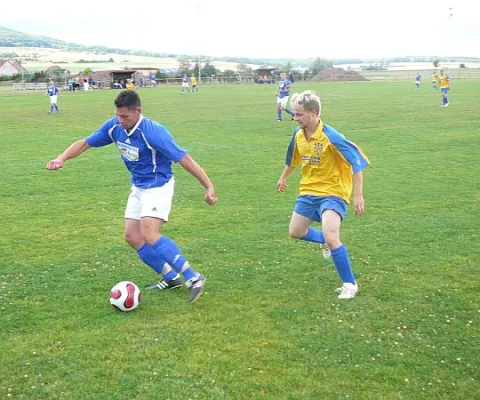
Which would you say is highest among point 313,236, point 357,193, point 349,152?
point 349,152

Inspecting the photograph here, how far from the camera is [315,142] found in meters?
6.43

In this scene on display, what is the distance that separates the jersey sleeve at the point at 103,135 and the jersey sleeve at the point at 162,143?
545 mm

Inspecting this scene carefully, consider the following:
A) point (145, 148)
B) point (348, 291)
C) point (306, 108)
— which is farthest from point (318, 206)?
point (145, 148)

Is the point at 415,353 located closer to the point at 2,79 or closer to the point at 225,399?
the point at 225,399

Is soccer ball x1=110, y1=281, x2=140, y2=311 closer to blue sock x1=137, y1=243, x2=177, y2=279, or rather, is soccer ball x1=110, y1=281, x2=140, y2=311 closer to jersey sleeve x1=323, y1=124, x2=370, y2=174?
blue sock x1=137, y1=243, x2=177, y2=279

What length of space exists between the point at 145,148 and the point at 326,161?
1891mm

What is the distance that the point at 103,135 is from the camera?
6.46m

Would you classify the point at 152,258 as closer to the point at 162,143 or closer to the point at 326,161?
the point at 162,143

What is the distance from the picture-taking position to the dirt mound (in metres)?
86.2

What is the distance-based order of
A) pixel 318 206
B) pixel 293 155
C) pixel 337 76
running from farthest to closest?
pixel 337 76
pixel 293 155
pixel 318 206

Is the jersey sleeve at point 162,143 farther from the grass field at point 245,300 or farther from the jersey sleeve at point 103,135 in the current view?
the grass field at point 245,300

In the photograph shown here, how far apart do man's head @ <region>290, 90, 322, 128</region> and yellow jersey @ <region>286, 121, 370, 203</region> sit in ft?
0.57

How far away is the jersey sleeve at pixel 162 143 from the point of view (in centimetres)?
603

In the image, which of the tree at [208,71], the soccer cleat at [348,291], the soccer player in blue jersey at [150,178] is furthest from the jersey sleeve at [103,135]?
the tree at [208,71]
